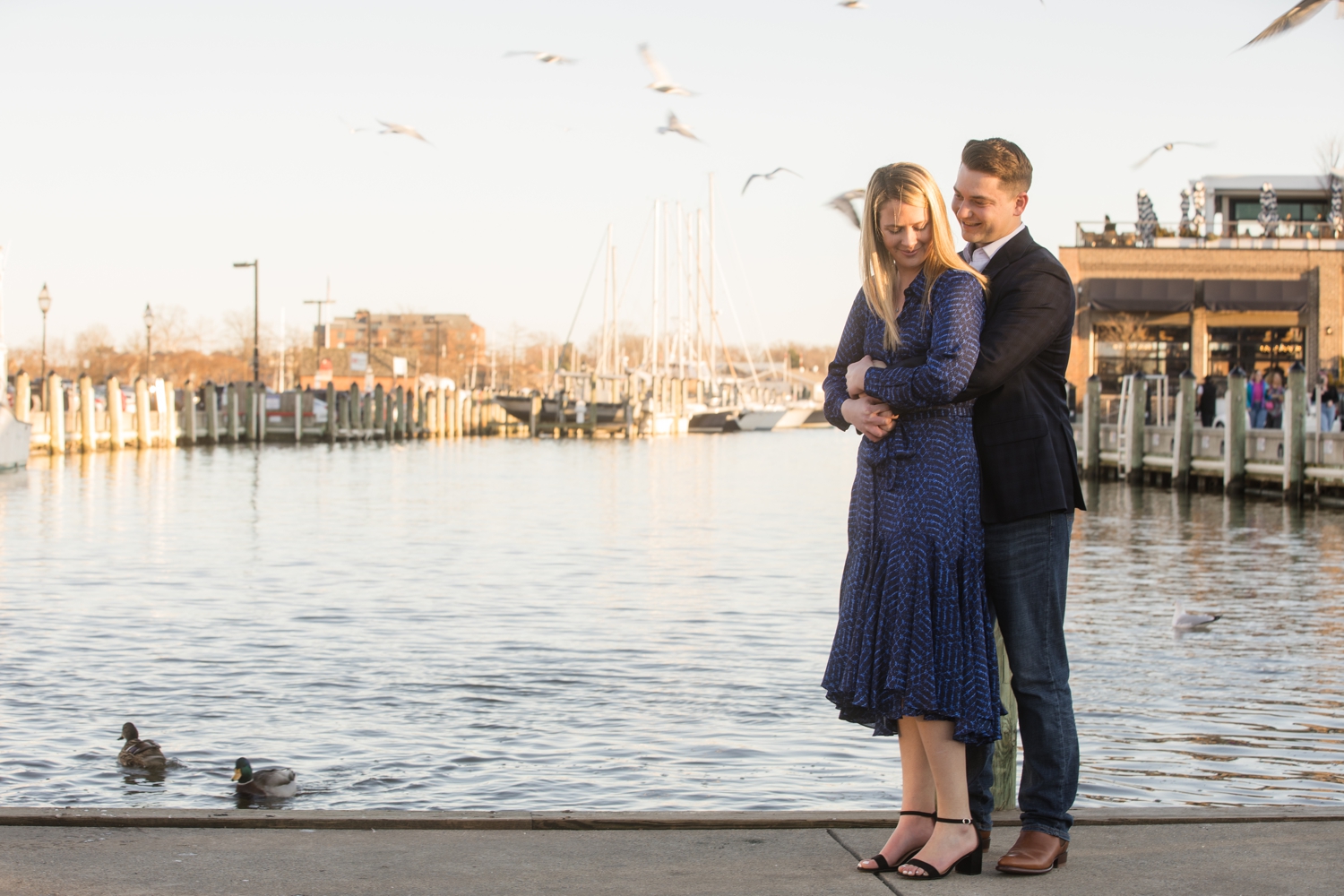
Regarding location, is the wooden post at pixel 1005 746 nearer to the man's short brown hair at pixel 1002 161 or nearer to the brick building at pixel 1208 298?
the man's short brown hair at pixel 1002 161

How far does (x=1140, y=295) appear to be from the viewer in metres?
57.2

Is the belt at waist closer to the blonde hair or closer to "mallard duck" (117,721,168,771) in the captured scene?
the blonde hair

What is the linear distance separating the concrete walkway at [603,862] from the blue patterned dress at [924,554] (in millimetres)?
478

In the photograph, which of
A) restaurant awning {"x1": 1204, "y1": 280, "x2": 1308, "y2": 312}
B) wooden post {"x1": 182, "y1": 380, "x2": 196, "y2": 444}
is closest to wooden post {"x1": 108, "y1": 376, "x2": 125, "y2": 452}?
wooden post {"x1": 182, "y1": 380, "x2": 196, "y2": 444}

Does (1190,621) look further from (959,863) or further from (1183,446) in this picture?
(1183,446)

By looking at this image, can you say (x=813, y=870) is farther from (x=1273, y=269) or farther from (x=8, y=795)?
(x=1273, y=269)

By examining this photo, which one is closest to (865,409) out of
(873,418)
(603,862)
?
(873,418)

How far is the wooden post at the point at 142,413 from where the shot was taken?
51.6 meters

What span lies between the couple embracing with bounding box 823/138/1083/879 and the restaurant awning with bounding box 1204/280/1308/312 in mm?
55800

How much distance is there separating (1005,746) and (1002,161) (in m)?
1.94

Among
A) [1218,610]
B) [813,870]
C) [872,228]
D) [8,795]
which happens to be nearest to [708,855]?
[813,870]

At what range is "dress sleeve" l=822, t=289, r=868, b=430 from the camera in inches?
188

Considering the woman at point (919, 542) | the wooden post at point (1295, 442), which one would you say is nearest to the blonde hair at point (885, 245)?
the woman at point (919, 542)

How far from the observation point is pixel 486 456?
183 feet
